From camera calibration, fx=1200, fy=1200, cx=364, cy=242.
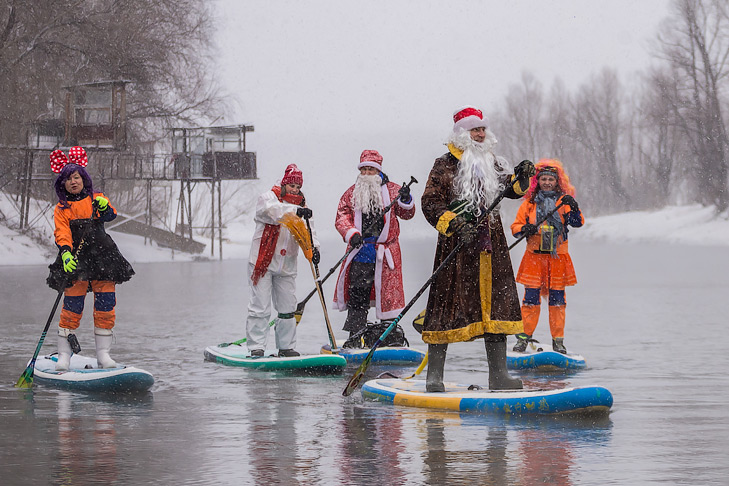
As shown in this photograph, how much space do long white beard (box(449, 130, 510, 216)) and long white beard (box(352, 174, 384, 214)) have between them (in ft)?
9.24

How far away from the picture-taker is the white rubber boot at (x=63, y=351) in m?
8.58

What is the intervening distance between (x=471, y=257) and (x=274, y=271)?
8.88 feet

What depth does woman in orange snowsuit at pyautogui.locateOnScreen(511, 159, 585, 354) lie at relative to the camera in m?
9.77

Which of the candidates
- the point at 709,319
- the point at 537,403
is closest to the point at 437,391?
the point at 537,403

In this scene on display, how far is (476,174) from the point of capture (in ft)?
24.6

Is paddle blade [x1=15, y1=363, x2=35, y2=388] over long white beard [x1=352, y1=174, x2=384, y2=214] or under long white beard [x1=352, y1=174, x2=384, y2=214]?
under

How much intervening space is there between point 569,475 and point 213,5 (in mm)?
41748

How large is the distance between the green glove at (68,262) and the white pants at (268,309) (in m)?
1.92

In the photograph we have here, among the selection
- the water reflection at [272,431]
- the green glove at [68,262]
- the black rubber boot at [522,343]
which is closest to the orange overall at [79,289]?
the green glove at [68,262]

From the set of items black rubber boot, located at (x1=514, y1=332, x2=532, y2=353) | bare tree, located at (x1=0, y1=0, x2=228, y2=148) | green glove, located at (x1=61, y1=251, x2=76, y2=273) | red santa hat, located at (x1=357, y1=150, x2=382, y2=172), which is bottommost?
black rubber boot, located at (x1=514, y1=332, x2=532, y2=353)

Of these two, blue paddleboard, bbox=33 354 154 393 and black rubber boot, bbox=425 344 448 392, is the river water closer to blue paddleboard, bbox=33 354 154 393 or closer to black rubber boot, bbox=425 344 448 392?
blue paddleboard, bbox=33 354 154 393

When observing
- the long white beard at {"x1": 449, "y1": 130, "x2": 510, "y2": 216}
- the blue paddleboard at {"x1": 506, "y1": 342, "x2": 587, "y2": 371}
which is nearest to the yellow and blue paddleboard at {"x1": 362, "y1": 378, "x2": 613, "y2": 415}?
the long white beard at {"x1": 449, "y1": 130, "x2": 510, "y2": 216}

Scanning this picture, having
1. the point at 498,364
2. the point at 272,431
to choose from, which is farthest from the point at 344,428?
the point at 498,364

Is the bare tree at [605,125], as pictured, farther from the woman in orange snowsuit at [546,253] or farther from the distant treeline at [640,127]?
the woman in orange snowsuit at [546,253]
